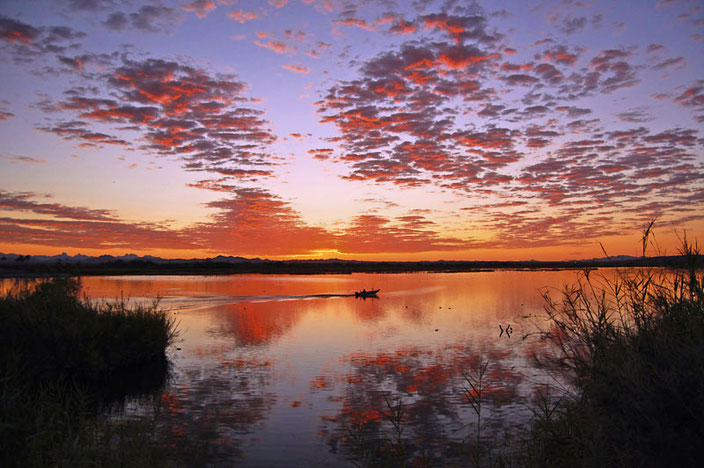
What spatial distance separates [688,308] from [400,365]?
1419 centimetres

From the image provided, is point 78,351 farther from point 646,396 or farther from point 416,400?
point 646,396

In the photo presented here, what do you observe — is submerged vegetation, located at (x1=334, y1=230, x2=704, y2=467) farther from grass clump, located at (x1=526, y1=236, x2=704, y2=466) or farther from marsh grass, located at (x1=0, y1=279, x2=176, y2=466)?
marsh grass, located at (x1=0, y1=279, x2=176, y2=466)

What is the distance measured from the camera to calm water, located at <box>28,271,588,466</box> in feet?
42.8

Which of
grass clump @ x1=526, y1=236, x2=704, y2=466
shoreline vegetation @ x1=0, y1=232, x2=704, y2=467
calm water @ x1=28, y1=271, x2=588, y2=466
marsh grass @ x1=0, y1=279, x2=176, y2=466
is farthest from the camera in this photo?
marsh grass @ x1=0, y1=279, x2=176, y2=466

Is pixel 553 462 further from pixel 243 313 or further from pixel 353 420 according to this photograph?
pixel 243 313

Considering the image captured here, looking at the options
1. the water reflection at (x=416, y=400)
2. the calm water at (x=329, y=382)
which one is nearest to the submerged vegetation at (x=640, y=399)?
the water reflection at (x=416, y=400)

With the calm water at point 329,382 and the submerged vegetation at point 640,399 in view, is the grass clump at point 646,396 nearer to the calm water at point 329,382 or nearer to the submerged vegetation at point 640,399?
the submerged vegetation at point 640,399

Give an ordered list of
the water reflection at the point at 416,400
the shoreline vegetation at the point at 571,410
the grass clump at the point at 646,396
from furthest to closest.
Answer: the water reflection at the point at 416,400 < the shoreline vegetation at the point at 571,410 < the grass clump at the point at 646,396

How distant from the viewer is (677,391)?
22.9 feet

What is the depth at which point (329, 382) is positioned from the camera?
760 inches

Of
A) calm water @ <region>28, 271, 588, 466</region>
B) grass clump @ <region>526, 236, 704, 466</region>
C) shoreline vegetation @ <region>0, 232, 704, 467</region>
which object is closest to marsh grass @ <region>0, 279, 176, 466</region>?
shoreline vegetation @ <region>0, 232, 704, 467</region>

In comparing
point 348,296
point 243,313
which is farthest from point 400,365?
point 348,296

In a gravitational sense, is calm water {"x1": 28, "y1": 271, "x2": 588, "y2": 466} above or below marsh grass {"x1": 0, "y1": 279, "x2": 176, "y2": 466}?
below

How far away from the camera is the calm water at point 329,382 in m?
13.0
